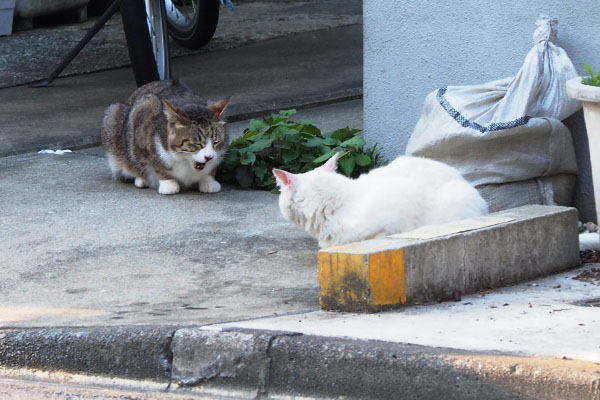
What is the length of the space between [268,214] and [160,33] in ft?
8.45

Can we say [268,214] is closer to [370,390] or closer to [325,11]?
[370,390]

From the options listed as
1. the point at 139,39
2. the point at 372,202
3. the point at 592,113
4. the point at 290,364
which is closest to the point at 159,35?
the point at 139,39

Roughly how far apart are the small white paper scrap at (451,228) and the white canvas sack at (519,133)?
0.73 m

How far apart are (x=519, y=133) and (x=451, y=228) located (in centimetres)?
97

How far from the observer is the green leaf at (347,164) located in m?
5.55

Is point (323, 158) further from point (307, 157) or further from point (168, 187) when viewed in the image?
point (168, 187)

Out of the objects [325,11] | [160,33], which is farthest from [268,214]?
[325,11]

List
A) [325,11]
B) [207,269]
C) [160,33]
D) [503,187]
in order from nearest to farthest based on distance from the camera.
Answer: [207,269] → [503,187] → [160,33] → [325,11]


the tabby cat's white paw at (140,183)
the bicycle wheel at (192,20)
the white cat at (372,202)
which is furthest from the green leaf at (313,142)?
the bicycle wheel at (192,20)

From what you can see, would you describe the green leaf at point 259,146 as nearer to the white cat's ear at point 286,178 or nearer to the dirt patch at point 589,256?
the white cat's ear at point 286,178

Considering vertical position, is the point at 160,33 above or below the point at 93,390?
above

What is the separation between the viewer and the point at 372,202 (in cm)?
425

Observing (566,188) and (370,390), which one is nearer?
(370,390)

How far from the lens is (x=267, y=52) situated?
378 inches
